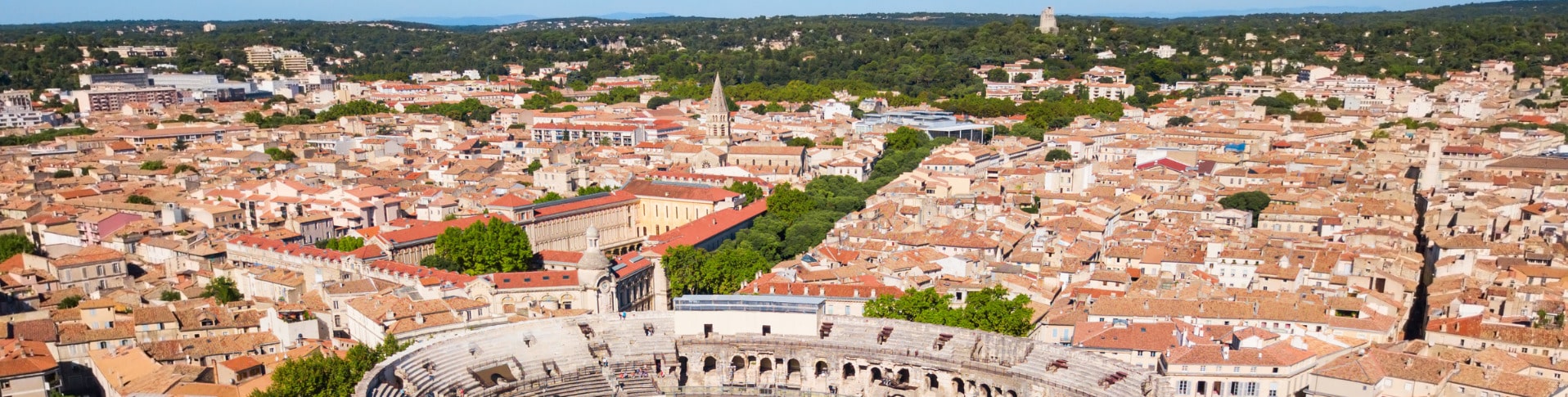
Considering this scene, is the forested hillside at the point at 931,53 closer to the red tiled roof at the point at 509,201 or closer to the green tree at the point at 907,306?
the red tiled roof at the point at 509,201

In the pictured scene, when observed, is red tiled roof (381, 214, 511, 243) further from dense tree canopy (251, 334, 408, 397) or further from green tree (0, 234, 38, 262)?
green tree (0, 234, 38, 262)

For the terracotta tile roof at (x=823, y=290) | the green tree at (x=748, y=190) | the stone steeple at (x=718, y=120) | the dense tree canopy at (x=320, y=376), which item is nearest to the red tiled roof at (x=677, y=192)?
the green tree at (x=748, y=190)

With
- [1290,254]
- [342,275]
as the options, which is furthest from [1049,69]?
[342,275]

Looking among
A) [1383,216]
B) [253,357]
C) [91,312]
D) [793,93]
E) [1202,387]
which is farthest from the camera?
[793,93]

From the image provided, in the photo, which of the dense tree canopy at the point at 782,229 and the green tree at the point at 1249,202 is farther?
the green tree at the point at 1249,202

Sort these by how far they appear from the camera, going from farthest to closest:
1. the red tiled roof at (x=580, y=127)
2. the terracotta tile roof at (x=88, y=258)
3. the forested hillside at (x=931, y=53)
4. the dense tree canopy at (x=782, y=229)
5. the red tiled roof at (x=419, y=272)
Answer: the forested hillside at (x=931, y=53), the red tiled roof at (x=580, y=127), the dense tree canopy at (x=782, y=229), the terracotta tile roof at (x=88, y=258), the red tiled roof at (x=419, y=272)

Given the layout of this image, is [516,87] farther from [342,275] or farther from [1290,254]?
[1290,254]
